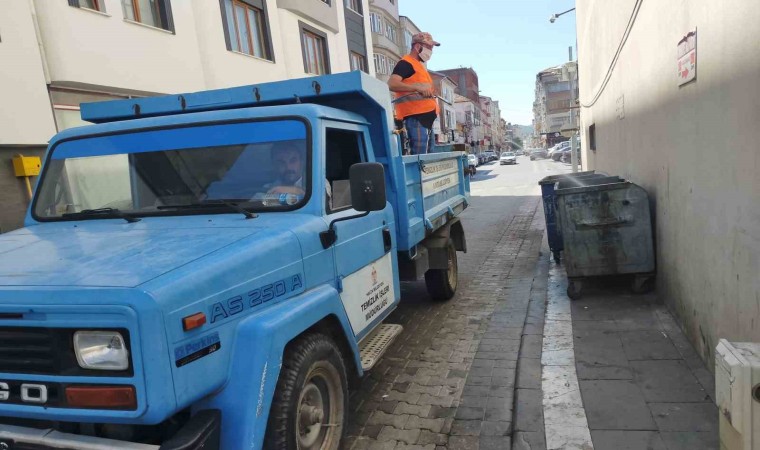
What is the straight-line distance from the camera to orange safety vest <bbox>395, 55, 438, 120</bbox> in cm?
588

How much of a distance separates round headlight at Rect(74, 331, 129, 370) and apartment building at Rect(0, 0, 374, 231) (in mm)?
6559

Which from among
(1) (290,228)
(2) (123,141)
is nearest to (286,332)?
(1) (290,228)

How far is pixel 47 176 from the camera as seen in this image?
333 centimetres

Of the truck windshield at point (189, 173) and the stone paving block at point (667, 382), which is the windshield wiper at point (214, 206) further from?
the stone paving block at point (667, 382)

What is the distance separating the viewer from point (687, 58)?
395 cm

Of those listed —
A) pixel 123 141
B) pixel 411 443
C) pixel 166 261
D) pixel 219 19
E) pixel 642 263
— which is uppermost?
pixel 219 19

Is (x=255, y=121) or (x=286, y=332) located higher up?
(x=255, y=121)

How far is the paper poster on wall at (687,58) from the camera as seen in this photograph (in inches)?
149

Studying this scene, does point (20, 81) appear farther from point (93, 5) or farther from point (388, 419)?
point (388, 419)

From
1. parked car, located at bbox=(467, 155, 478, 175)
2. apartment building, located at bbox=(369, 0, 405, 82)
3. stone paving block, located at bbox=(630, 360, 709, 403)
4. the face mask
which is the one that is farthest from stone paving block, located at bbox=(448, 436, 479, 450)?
apartment building, located at bbox=(369, 0, 405, 82)

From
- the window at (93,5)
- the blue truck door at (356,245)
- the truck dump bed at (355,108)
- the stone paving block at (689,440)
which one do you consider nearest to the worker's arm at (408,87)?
the truck dump bed at (355,108)

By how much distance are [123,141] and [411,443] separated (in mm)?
2669

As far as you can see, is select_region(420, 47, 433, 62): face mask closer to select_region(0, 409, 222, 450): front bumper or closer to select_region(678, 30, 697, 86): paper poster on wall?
select_region(678, 30, 697, 86): paper poster on wall

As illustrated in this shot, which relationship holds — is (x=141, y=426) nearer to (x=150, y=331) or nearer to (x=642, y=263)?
(x=150, y=331)
